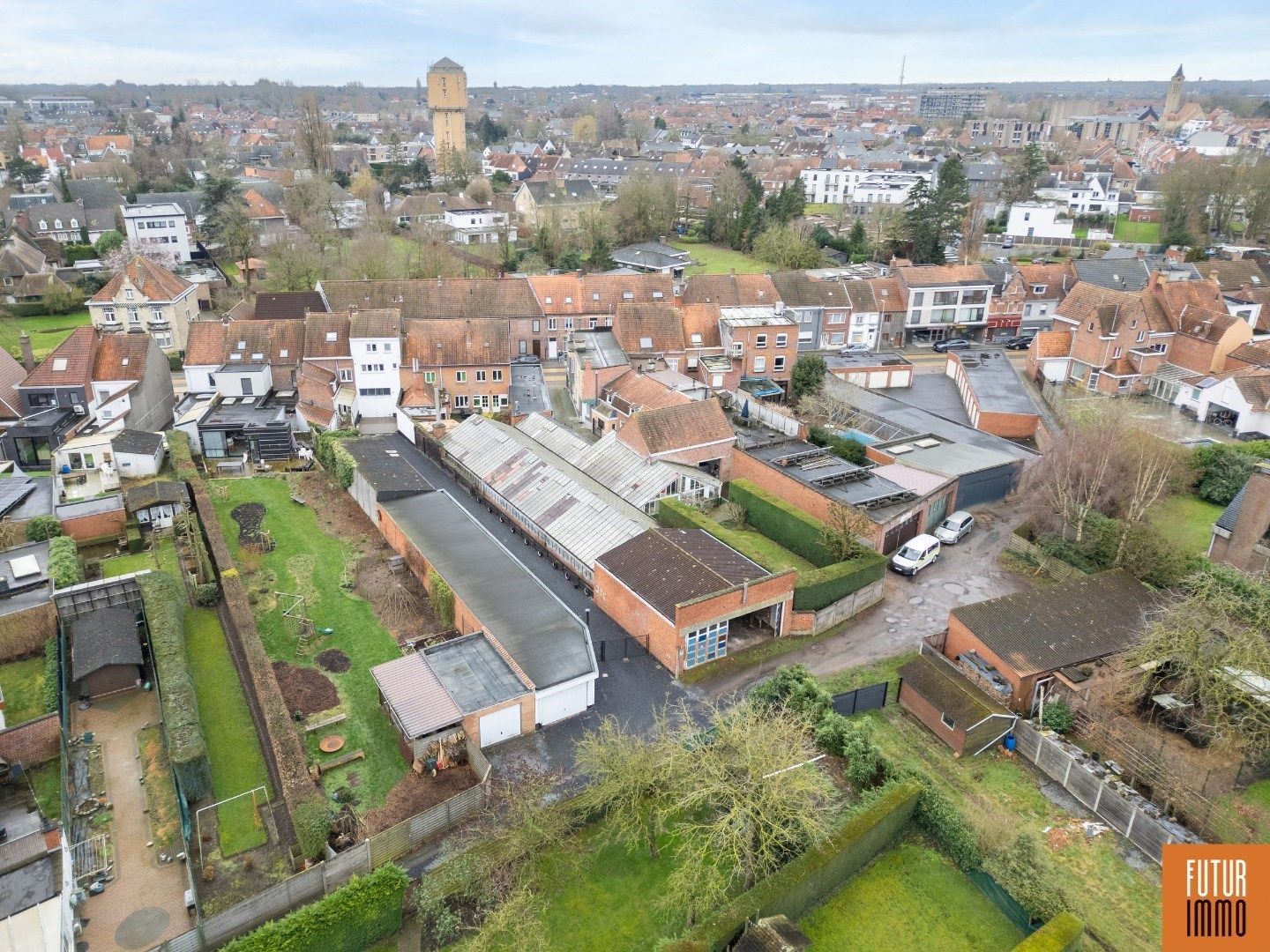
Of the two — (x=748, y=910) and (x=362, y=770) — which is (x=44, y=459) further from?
(x=748, y=910)

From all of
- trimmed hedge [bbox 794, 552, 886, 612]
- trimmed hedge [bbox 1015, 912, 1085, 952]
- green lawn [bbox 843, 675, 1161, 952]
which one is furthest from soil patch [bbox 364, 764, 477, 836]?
trimmed hedge [bbox 1015, 912, 1085, 952]

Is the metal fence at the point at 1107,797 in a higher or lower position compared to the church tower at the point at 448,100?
lower

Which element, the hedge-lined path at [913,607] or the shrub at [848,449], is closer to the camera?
the hedge-lined path at [913,607]

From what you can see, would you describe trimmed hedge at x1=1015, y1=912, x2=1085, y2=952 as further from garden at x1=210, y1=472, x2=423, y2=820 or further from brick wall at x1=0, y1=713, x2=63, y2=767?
brick wall at x1=0, y1=713, x2=63, y2=767

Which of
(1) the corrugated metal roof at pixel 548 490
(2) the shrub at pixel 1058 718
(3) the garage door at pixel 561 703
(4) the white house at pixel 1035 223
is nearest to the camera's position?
(2) the shrub at pixel 1058 718

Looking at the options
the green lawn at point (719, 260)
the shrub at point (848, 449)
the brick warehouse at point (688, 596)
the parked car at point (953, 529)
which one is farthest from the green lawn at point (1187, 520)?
the green lawn at point (719, 260)

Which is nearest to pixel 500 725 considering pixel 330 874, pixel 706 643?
Answer: pixel 330 874

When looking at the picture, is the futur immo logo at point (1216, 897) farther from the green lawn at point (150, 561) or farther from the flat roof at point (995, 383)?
the green lawn at point (150, 561)
